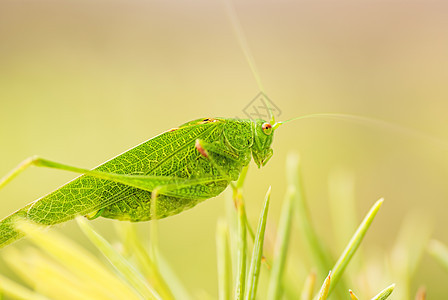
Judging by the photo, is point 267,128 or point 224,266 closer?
point 224,266

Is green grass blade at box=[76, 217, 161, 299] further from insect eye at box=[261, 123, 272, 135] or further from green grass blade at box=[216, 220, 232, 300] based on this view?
insect eye at box=[261, 123, 272, 135]

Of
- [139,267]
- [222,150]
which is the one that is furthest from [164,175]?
[139,267]

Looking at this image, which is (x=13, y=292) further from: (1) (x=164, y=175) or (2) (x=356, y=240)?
(1) (x=164, y=175)

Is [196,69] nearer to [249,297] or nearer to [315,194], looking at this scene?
[315,194]

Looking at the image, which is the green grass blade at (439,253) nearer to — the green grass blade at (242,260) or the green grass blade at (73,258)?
the green grass blade at (242,260)

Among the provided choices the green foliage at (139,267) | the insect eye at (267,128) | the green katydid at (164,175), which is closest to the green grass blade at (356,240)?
the green foliage at (139,267)

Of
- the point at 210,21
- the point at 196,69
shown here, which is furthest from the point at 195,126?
the point at 210,21

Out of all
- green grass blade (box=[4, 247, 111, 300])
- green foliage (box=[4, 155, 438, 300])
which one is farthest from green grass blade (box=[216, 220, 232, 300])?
green grass blade (box=[4, 247, 111, 300])
